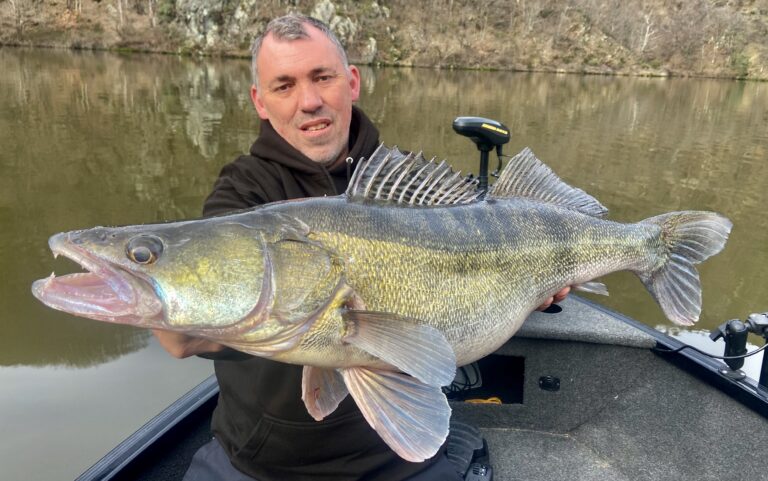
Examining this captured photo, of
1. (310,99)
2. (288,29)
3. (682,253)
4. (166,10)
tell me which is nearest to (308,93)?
(310,99)

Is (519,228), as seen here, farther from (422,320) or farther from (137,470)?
(137,470)

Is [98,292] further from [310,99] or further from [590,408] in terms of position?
[590,408]

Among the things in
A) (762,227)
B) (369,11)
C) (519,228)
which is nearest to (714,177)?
(762,227)

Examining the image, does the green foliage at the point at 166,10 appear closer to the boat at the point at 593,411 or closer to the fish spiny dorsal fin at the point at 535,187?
the boat at the point at 593,411

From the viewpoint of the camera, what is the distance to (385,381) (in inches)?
65.7

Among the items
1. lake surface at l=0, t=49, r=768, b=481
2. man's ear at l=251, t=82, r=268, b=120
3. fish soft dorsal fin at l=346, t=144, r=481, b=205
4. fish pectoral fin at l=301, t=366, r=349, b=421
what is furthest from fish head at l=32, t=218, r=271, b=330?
lake surface at l=0, t=49, r=768, b=481

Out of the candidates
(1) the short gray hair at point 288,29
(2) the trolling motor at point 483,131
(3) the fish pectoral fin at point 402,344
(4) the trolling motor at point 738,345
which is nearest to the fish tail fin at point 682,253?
(4) the trolling motor at point 738,345

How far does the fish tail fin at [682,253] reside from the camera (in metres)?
2.57

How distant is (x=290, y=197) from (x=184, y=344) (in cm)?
78

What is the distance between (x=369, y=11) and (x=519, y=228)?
5904 centimetres

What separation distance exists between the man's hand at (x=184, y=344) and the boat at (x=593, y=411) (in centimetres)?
104

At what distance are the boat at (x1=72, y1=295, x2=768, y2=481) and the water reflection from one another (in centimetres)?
282

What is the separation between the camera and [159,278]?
1437 mm

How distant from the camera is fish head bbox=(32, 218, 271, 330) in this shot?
1.35 metres
